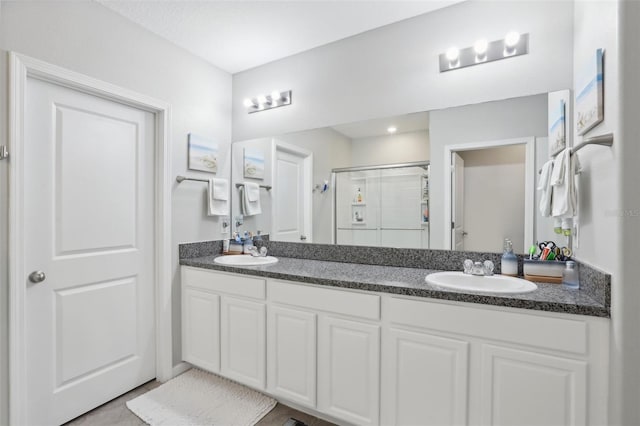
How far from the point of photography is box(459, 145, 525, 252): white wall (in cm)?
174

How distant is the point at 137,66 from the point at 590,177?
259cm

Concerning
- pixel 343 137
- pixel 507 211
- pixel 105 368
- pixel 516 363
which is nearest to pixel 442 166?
pixel 507 211

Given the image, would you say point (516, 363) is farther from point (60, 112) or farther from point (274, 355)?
point (60, 112)

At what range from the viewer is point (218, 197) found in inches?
101

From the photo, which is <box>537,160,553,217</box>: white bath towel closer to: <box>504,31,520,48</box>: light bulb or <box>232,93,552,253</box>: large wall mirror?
<box>232,93,552,253</box>: large wall mirror

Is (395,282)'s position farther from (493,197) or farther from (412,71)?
(412,71)

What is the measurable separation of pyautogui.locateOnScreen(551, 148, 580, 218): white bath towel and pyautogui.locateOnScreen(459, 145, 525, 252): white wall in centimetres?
32

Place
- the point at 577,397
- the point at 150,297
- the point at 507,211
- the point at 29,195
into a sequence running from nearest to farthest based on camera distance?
the point at 577,397
the point at 29,195
the point at 507,211
the point at 150,297

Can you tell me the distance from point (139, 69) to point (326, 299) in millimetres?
1919

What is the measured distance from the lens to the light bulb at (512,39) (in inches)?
67.3

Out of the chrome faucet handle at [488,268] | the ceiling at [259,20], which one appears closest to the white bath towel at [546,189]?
the chrome faucet handle at [488,268]

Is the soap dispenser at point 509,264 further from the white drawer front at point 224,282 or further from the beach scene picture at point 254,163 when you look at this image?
the beach scene picture at point 254,163

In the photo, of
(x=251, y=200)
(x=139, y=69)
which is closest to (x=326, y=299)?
(x=251, y=200)

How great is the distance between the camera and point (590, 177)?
1.34 metres
